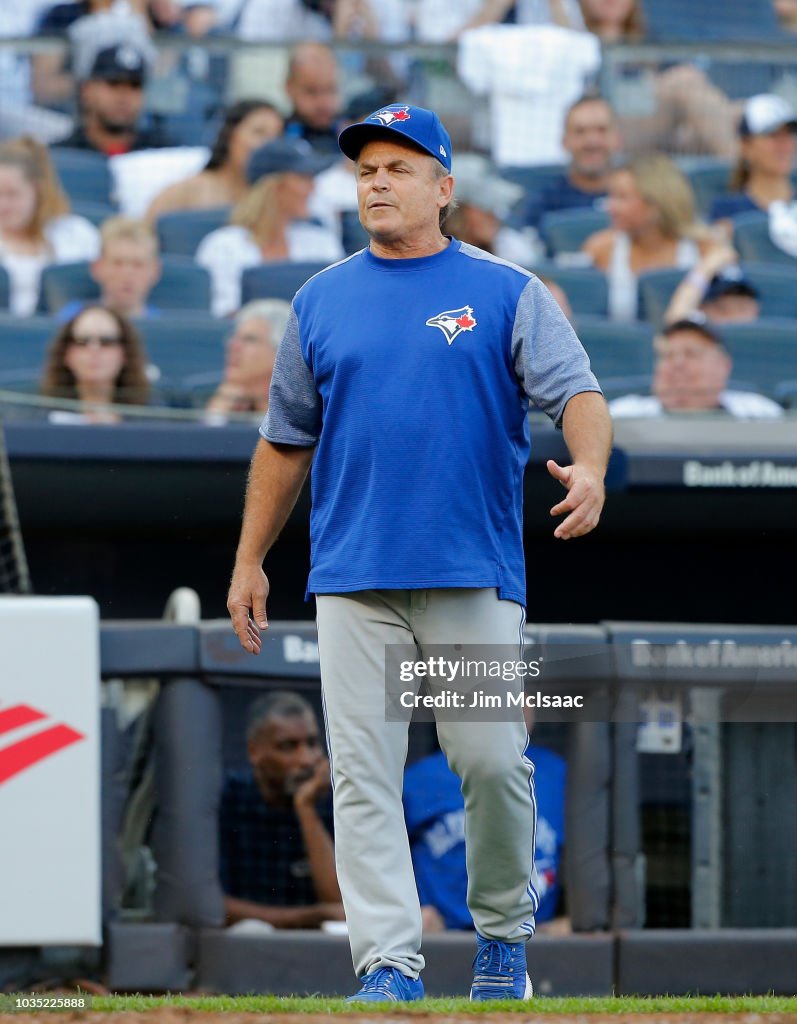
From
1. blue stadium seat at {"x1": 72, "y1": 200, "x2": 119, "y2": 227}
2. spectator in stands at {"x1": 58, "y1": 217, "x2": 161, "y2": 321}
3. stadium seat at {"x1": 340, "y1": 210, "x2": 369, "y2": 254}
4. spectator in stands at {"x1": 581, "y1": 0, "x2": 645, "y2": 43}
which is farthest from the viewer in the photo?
spectator in stands at {"x1": 581, "y1": 0, "x2": 645, "y2": 43}

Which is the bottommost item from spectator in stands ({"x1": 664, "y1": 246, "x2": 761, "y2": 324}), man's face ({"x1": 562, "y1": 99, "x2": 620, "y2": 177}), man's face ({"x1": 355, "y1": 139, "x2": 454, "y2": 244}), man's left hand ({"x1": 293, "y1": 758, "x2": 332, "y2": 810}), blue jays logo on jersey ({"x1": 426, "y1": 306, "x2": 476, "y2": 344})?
man's left hand ({"x1": 293, "y1": 758, "x2": 332, "y2": 810})

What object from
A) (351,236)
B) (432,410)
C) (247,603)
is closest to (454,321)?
(432,410)

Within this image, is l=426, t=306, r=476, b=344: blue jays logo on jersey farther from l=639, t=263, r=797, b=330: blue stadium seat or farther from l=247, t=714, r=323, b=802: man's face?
l=639, t=263, r=797, b=330: blue stadium seat

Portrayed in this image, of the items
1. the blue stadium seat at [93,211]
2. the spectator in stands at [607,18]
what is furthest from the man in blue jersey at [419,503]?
the spectator in stands at [607,18]

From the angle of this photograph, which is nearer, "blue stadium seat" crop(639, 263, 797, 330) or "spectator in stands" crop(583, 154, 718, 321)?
"blue stadium seat" crop(639, 263, 797, 330)

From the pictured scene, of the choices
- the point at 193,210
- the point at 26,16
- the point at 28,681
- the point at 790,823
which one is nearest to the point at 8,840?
the point at 28,681

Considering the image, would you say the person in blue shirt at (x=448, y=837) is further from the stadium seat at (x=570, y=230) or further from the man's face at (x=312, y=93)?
the man's face at (x=312, y=93)

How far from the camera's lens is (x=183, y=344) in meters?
6.62

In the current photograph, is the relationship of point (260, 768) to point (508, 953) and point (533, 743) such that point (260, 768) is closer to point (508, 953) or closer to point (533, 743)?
point (533, 743)

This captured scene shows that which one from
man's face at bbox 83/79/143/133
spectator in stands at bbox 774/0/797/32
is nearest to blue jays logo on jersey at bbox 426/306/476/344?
man's face at bbox 83/79/143/133

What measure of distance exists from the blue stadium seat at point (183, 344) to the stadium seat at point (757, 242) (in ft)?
8.63

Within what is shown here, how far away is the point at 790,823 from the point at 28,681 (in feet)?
6.72

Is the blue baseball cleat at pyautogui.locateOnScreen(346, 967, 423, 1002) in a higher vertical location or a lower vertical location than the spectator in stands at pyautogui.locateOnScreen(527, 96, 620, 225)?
lower

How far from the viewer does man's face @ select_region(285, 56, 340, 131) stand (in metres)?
8.03
